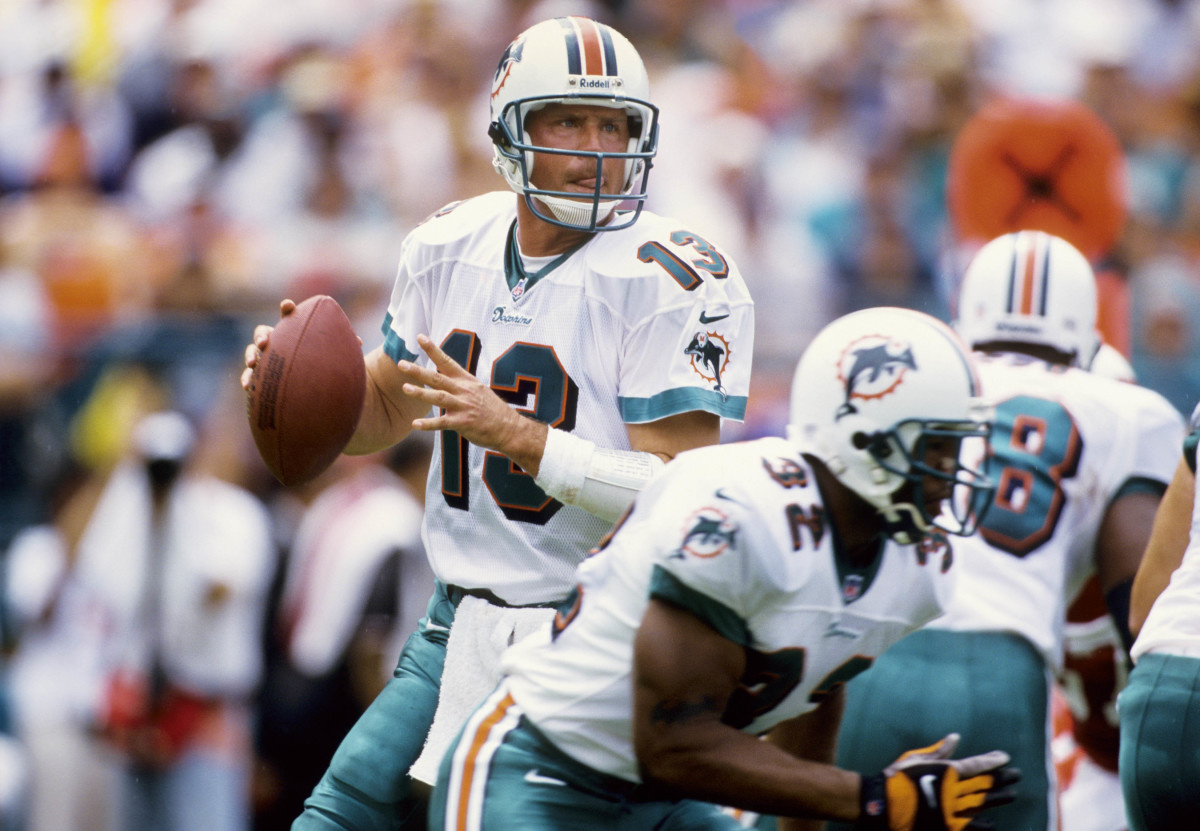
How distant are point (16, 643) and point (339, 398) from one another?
4.16 m

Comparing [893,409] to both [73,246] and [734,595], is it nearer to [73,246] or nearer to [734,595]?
[734,595]

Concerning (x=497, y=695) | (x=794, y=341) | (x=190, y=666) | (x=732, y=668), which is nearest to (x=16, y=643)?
(x=190, y=666)

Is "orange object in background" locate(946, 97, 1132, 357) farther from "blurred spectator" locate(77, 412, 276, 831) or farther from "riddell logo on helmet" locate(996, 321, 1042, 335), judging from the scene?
"blurred spectator" locate(77, 412, 276, 831)

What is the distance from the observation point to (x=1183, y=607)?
3.38 metres

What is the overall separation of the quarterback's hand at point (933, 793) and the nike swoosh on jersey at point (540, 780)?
537 mm

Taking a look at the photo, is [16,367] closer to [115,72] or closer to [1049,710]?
[115,72]

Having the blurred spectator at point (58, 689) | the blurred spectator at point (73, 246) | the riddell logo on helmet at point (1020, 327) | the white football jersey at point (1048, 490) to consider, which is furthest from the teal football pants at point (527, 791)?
the blurred spectator at point (73, 246)

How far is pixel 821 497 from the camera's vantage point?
2875 millimetres

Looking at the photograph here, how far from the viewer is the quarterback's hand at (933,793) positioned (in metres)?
2.70

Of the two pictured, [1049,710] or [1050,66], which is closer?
[1049,710]

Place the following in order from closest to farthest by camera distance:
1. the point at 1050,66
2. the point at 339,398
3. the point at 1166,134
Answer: the point at 339,398
the point at 1166,134
the point at 1050,66

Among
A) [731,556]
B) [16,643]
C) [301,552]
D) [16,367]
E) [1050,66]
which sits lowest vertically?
[16,643]

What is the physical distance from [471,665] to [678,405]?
2.38ft

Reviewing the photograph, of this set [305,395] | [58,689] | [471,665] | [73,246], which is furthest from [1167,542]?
[73,246]
